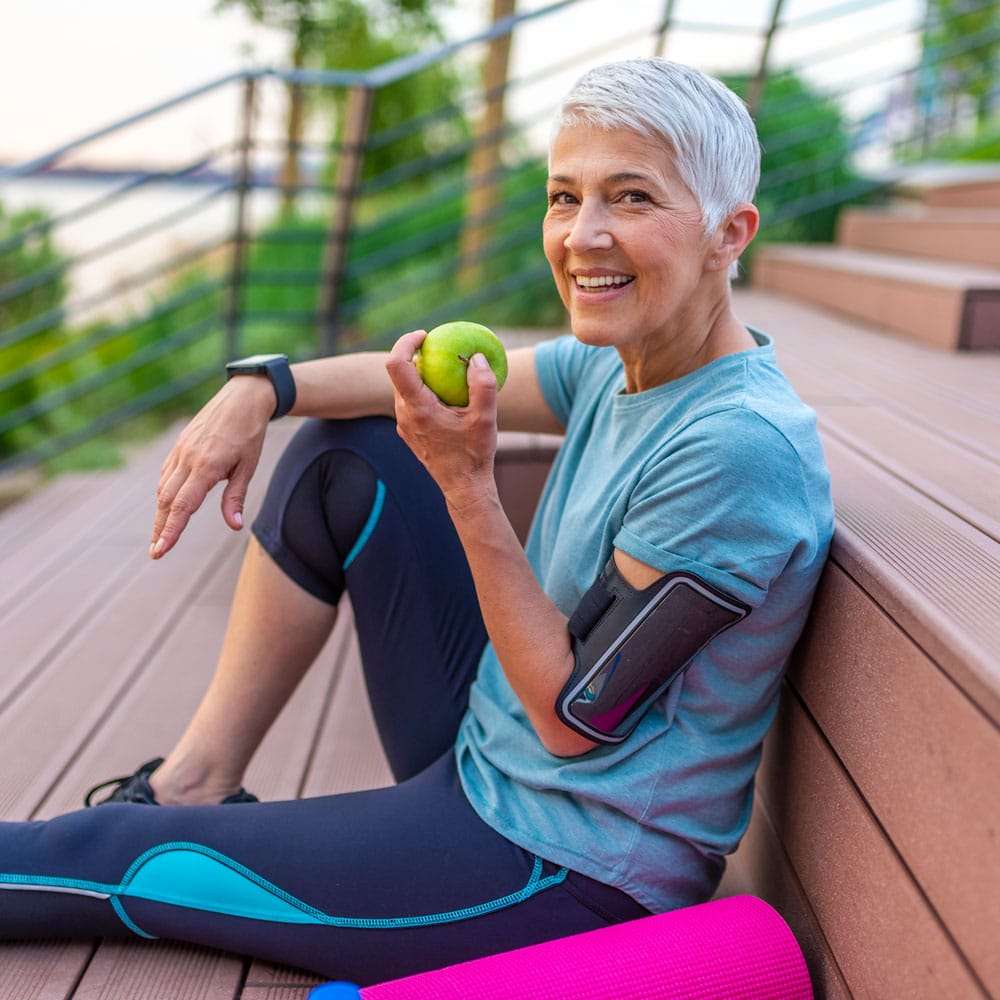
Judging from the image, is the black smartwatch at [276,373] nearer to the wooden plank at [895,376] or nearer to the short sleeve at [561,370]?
the short sleeve at [561,370]

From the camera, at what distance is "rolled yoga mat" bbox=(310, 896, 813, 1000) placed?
1061 millimetres

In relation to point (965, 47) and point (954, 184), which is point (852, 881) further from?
point (965, 47)

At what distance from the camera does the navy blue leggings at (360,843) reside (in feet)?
3.99

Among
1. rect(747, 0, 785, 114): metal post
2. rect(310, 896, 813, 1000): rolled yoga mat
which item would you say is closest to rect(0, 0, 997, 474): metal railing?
rect(747, 0, 785, 114): metal post

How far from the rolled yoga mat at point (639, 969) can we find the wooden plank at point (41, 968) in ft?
1.33

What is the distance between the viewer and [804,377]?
2449mm

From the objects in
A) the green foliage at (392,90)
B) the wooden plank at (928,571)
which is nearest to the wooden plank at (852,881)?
the wooden plank at (928,571)

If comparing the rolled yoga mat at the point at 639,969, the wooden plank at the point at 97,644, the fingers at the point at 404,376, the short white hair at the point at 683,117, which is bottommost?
the wooden plank at the point at 97,644

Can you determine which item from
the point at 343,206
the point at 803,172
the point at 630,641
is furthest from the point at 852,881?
the point at 803,172

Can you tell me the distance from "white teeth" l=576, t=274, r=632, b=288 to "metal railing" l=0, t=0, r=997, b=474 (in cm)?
145

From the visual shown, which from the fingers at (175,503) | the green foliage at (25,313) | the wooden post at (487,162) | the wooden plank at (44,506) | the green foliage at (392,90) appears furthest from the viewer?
the green foliage at (392,90)

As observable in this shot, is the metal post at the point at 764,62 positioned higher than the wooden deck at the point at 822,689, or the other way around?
the metal post at the point at 764,62

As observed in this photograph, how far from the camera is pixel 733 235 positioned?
1.24 meters

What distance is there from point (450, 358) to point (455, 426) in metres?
0.09
